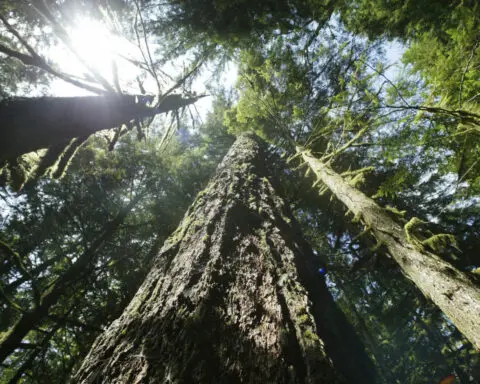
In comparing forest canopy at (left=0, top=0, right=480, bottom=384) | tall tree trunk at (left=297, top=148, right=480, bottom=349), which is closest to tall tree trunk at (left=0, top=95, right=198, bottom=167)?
forest canopy at (left=0, top=0, right=480, bottom=384)

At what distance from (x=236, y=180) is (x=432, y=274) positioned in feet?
8.28

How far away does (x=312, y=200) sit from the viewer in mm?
7977

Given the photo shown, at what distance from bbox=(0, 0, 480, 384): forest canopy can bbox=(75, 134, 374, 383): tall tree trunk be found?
0.01 meters

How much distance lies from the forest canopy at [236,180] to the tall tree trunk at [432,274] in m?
0.02

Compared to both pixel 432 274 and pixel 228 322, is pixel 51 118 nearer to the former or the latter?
pixel 228 322

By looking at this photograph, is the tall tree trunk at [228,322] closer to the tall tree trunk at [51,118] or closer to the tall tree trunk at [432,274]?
the tall tree trunk at [432,274]

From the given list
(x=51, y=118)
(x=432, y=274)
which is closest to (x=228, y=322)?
(x=432, y=274)

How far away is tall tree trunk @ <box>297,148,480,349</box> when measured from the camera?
1.87m

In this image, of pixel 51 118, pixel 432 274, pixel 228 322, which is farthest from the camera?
pixel 51 118

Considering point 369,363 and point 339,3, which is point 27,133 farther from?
point 339,3

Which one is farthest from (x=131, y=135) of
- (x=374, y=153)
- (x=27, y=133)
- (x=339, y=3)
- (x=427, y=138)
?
(x=427, y=138)

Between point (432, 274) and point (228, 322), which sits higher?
point (432, 274)

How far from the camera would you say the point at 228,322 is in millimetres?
1311

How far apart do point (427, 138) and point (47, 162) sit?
580 cm
